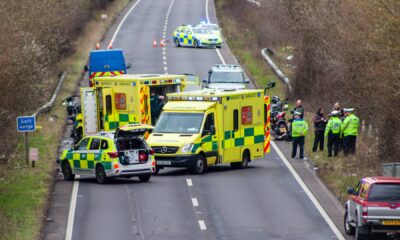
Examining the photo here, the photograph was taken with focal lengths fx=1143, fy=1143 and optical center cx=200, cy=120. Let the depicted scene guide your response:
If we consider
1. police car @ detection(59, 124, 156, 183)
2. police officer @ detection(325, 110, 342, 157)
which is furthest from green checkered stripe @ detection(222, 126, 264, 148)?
police car @ detection(59, 124, 156, 183)

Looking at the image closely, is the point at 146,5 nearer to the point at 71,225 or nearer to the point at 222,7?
the point at 222,7

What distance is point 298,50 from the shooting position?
52.2 meters

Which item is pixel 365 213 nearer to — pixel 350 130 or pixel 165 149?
pixel 165 149

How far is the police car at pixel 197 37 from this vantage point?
228 ft

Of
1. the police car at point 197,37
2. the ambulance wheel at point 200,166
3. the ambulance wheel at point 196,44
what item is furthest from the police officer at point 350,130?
the ambulance wheel at point 196,44

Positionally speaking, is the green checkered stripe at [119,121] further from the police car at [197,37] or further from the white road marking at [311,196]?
the police car at [197,37]

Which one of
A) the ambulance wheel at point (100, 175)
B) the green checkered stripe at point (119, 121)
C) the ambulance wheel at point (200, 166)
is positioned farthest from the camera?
the green checkered stripe at point (119, 121)

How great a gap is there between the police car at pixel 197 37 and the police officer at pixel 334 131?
33936 millimetres

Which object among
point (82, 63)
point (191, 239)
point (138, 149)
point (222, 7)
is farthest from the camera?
point (222, 7)

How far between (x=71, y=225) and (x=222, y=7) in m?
67.0

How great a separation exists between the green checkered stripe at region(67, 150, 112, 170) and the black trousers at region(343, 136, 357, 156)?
25.6 feet

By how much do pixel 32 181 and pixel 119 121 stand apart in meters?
6.19

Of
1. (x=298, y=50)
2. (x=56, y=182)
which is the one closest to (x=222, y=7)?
(x=298, y=50)

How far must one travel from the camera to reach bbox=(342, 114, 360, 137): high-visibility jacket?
3450cm
